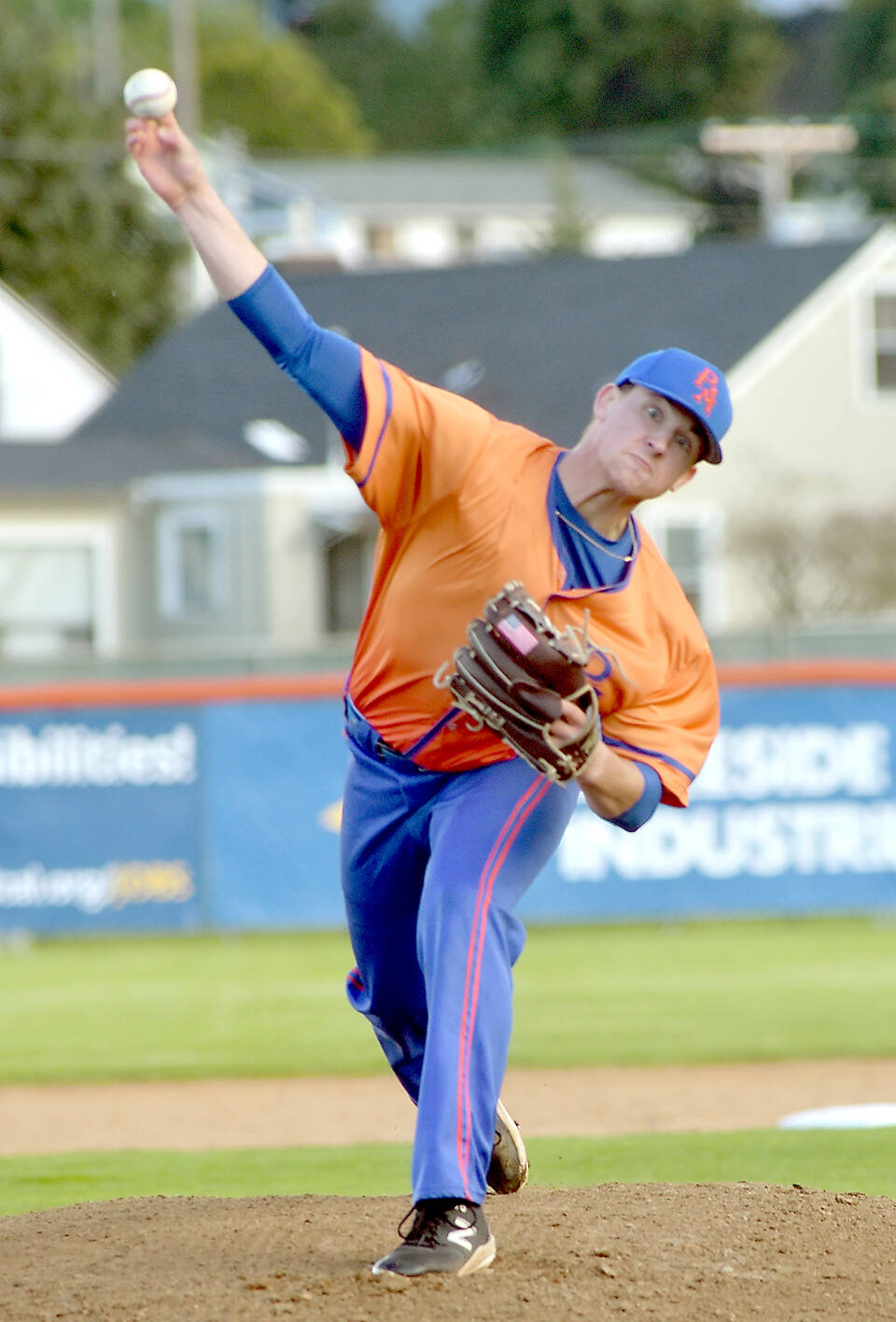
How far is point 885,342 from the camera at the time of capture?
88.4 feet

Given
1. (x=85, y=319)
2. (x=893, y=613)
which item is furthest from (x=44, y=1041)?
(x=85, y=319)

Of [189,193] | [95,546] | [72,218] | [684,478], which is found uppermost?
[72,218]

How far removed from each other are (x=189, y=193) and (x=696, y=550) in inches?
865

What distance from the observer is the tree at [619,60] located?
62.6 m

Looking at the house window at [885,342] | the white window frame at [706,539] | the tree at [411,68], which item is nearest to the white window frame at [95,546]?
the white window frame at [706,539]

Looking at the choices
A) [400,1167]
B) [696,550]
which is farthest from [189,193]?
[696,550]

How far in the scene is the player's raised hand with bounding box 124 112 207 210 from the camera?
376 cm

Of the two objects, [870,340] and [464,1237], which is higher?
[870,340]

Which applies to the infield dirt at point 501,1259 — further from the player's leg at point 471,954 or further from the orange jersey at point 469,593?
the orange jersey at point 469,593

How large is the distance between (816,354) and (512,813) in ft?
76.5

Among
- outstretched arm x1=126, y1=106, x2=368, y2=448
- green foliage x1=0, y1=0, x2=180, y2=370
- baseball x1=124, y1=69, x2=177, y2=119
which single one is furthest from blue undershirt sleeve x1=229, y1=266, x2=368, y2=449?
green foliage x1=0, y1=0, x2=180, y2=370

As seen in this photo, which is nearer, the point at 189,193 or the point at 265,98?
the point at 189,193

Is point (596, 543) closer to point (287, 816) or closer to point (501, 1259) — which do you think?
point (501, 1259)

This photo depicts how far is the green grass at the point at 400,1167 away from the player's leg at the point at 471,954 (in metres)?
1.66
